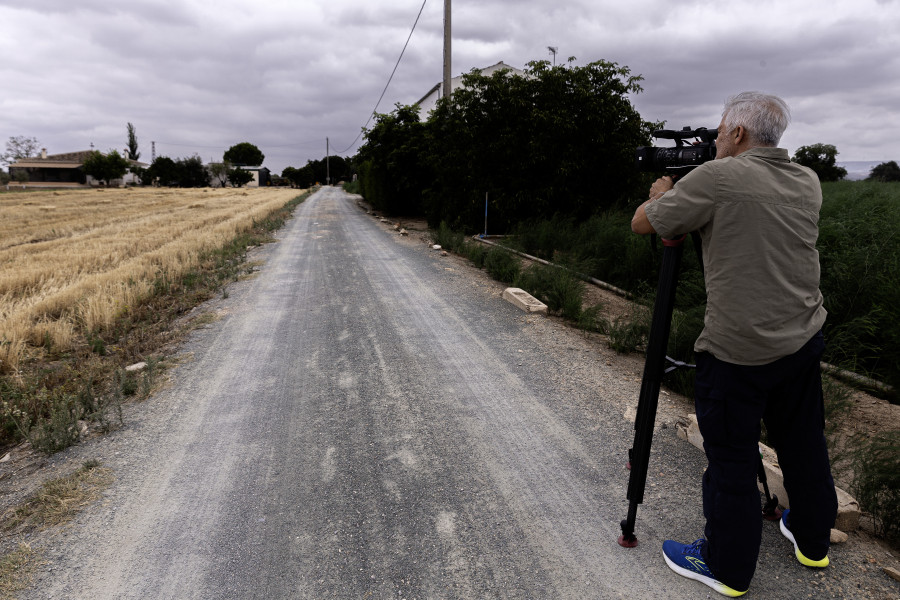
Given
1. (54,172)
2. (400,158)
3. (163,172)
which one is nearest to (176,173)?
(163,172)

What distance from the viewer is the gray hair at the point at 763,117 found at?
2.06 m

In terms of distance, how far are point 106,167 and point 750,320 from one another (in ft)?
295

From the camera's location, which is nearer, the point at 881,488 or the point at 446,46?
the point at 881,488

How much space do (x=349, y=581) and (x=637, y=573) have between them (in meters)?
1.31

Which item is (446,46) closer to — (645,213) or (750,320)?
(645,213)

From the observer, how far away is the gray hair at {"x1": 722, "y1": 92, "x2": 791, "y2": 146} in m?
2.06

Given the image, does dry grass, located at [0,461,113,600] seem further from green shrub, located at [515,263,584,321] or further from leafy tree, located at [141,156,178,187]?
leafy tree, located at [141,156,178,187]

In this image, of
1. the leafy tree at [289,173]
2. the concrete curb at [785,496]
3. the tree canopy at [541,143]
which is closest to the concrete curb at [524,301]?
the concrete curb at [785,496]

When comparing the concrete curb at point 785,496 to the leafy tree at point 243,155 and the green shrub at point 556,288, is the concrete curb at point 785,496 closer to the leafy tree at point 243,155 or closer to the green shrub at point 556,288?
the green shrub at point 556,288

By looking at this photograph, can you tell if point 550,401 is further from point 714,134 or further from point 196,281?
point 196,281

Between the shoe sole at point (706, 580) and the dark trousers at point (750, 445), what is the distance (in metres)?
0.04

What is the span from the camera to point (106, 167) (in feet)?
241

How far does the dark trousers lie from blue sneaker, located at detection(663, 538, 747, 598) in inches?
2.2

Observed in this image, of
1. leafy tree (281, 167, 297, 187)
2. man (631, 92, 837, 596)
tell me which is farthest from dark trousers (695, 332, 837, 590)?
leafy tree (281, 167, 297, 187)
